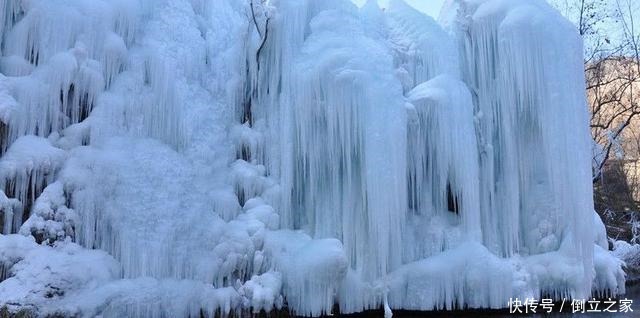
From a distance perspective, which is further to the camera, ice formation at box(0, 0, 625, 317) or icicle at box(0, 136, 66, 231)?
ice formation at box(0, 0, 625, 317)

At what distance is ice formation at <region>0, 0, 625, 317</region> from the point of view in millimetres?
6434

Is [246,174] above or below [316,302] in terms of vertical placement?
above

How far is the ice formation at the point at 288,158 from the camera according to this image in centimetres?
643

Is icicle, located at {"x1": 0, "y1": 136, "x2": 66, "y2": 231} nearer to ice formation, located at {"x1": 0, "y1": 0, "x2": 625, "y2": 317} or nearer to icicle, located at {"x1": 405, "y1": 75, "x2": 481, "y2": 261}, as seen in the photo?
ice formation, located at {"x1": 0, "y1": 0, "x2": 625, "y2": 317}

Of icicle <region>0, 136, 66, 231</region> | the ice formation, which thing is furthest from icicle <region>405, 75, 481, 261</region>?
icicle <region>0, 136, 66, 231</region>

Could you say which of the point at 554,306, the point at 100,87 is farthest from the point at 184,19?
the point at 554,306

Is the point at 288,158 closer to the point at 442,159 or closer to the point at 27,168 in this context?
the point at 442,159

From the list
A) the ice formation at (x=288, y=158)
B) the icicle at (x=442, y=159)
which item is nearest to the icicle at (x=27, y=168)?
the ice formation at (x=288, y=158)

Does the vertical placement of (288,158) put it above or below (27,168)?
above

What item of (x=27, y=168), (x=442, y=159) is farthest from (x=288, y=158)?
(x=27, y=168)

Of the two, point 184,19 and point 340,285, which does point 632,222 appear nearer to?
point 340,285

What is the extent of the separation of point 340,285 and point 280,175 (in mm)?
1729

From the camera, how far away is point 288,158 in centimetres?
759

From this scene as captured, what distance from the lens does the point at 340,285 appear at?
7.20 m
